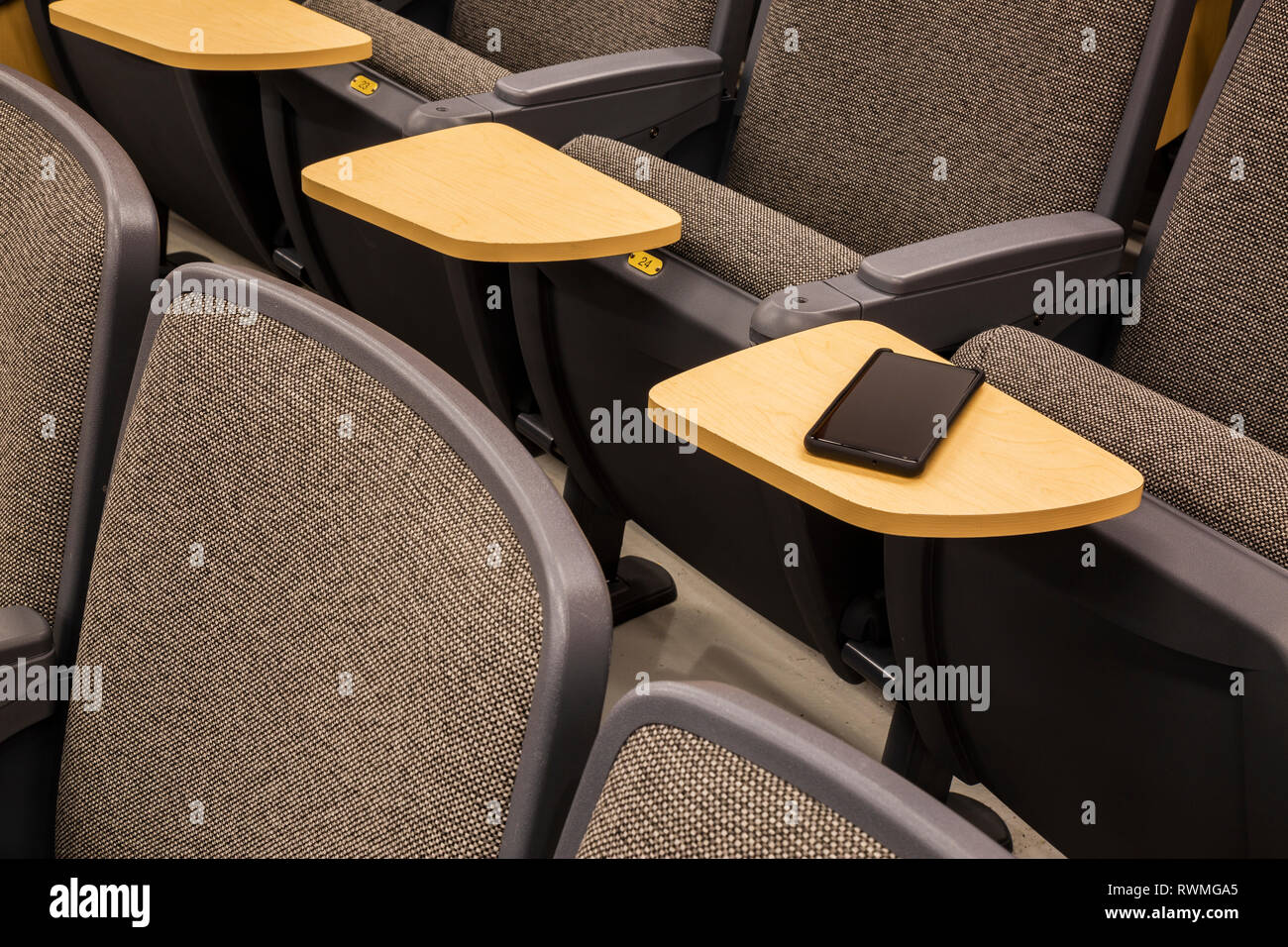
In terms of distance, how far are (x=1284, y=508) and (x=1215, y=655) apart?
91 mm

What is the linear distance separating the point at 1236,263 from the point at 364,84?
93cm

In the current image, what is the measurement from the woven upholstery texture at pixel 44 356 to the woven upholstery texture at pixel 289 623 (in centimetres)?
7

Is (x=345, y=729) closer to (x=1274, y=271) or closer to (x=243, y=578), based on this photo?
(x=243, y=578)

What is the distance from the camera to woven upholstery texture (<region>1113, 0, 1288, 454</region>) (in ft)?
3.40

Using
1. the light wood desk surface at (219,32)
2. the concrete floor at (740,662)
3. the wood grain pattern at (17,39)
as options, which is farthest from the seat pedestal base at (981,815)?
the wood grain pattern at (17,39)

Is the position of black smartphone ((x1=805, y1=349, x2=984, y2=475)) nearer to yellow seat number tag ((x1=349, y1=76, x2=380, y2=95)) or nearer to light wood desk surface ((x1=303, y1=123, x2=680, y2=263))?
light wood desk surface ((x1=303, y1=123, x2=680, y2=263))

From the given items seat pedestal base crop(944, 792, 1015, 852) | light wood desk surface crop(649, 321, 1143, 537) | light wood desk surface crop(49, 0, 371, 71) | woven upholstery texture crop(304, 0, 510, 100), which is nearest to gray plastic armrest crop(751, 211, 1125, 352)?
light wood desk surface crop(649, 321, 1143, 537)

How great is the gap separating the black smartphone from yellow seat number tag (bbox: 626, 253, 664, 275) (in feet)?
0.85

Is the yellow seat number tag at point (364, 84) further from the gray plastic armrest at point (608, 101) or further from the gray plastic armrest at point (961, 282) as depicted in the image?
the gray plastic armrest at point (961, 282)

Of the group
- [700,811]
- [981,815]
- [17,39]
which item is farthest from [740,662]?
[17,39]

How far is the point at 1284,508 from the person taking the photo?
0.72 metres

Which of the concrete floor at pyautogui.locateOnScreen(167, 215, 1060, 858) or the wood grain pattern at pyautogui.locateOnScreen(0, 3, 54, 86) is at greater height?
the wood grain pattern at pyautogui.locateOnScreen(0, 3, 54, 86)

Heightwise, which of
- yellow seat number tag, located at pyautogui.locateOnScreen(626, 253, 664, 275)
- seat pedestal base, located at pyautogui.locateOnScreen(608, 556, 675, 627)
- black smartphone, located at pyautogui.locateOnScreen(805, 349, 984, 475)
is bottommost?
seat pedestal base, located at pyautogui.locateOnScreen(608, 556, 675, 627)
